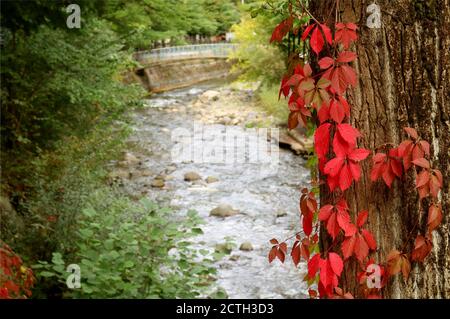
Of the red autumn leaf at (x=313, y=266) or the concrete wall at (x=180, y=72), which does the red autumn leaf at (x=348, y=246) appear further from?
the concrete wall at (x=180, y=72)

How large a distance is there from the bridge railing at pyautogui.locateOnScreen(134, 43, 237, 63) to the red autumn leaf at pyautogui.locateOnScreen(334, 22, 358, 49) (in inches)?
512

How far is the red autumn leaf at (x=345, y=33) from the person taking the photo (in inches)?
57.0

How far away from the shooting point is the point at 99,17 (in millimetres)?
6715

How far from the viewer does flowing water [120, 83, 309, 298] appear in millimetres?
5732

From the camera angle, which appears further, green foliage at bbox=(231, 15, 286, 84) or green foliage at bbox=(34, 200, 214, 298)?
green foliage at bbox=(231, 15, 286, 84)

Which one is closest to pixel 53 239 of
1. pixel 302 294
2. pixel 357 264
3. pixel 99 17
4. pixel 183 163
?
pixel 302 294

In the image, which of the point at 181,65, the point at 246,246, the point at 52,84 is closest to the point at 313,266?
the point at 246,246

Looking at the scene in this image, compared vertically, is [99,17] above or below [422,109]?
above

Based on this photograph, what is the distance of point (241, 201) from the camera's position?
7.91m

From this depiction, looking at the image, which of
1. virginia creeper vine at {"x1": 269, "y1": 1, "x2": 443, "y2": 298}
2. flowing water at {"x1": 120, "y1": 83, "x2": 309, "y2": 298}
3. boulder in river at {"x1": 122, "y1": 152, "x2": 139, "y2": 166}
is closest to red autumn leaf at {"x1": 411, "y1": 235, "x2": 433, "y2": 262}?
virginia creeper vine at {"x1": 269, "y1": 1, "x2": 443, "y2": 298}

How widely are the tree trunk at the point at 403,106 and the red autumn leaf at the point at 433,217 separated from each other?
0.04m

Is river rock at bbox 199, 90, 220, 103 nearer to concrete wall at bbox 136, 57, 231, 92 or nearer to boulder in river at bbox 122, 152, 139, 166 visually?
concrete wall at bbox 136, 57, 231, 92

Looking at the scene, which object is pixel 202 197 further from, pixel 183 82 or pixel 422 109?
pixel 183 82
